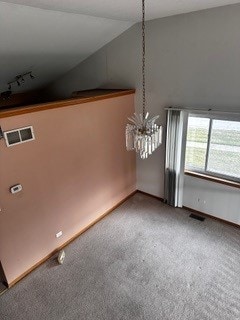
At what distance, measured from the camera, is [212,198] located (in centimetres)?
412

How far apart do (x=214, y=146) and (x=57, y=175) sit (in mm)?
2619

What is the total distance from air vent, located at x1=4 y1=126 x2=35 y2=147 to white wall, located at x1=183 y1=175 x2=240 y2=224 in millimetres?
2845

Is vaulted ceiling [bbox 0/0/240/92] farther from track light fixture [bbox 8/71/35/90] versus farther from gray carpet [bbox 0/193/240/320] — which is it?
gray carpet [bbox 0/193/240/320]

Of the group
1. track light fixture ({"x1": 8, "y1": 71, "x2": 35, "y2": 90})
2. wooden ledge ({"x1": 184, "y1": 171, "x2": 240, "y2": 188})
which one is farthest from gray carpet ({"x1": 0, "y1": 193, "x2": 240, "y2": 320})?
track light fixture ({"x1": 8, "y1": 71, "x2": 35, "y2": 90})

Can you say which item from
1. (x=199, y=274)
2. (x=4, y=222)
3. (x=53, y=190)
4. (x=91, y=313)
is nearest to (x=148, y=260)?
(x=199, y=274)

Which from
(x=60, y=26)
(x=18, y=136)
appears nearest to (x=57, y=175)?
(x=18, y=136)

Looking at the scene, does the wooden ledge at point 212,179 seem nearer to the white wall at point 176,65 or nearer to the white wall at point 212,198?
the white wall at point 212,198

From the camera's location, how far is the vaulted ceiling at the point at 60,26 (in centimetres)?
256

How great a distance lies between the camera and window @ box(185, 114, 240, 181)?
3.69 metres

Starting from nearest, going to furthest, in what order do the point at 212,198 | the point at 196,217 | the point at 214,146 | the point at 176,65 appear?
the point at 176,65 → the point at 214,146 → the point at 212,198 → the point at 196,217

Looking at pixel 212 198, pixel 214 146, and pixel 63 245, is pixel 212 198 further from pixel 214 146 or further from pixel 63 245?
pixel 63 245

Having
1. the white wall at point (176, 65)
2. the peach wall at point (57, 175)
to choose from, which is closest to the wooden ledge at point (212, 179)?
the white wall at point (176, 65)

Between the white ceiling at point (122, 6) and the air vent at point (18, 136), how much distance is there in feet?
4.40

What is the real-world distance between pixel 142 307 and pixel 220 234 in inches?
73.7
